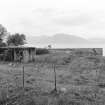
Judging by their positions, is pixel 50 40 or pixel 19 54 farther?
pixel 50 40

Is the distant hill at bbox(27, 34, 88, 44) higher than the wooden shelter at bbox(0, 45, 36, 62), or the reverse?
the distant hill at bbox(27, 34, 88, 44)

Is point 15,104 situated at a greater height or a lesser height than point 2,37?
lesser

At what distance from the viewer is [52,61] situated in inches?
615

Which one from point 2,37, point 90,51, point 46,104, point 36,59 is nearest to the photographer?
point 46,104

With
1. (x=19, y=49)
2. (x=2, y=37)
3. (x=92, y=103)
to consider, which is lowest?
(x=92, y=103)

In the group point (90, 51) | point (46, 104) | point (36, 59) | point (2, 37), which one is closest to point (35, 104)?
point (46, 104)

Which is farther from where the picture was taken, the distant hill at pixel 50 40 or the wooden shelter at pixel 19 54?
the distant hill at pixel 50 40

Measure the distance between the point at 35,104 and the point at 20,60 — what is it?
14023mm

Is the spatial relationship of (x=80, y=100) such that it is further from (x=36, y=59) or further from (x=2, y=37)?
(x=2, y=37)

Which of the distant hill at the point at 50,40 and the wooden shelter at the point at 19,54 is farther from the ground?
the distant hill at the point at 50,40

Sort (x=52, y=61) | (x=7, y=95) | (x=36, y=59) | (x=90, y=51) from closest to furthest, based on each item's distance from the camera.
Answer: (x=7, y=95) → (x=52, y=61) → (x=36, y=59) → (x=90, y=51)

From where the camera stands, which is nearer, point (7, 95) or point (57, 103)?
point (57, 103)

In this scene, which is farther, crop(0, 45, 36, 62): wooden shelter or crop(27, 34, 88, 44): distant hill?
crop(27, 34, 88, 44): distant hill

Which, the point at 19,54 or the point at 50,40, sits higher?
Result: the point at 50,40
